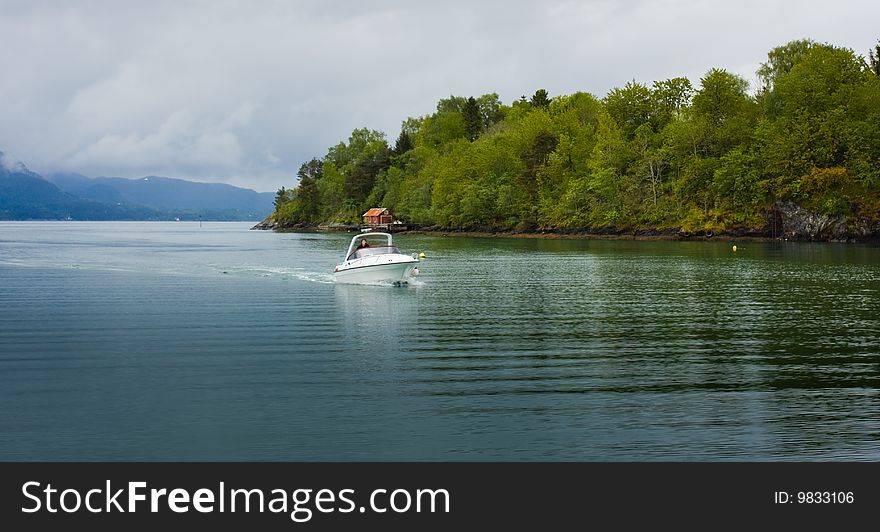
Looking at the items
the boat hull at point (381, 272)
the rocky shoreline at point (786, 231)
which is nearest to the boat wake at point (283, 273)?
the boat hull at point (381, 272)

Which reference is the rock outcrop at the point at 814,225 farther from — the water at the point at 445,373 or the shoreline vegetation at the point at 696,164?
the water at the point at 445,373

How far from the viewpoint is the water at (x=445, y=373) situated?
16094 millimetres

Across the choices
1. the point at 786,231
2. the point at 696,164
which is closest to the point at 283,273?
the point at 786,231

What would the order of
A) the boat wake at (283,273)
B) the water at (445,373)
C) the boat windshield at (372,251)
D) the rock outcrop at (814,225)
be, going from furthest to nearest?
the rock outcrop at (814,225)
the boat wake at (283,273)
the boat windshield at (372,251)
the water at (445,373)

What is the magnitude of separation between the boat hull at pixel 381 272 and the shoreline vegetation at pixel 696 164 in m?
73.9

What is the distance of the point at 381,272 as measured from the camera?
52531 mm

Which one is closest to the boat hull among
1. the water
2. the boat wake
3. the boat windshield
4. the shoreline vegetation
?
the boat windshield

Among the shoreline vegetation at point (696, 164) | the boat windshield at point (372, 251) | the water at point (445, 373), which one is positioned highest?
the shoreline vegetation at point (696, 164)

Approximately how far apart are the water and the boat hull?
3.29 meters

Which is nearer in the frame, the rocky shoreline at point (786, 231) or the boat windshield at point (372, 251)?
the boat windshield at point (372, 251)

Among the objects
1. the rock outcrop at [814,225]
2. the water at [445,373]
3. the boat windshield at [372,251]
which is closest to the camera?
the water at [445,373]
